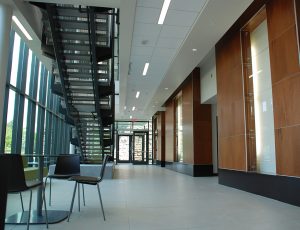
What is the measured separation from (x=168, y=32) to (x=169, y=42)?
60cm

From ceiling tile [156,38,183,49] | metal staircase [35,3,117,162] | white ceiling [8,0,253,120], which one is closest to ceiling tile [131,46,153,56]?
white ceiling [8,0,253,120]

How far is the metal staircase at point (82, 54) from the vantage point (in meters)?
6.01

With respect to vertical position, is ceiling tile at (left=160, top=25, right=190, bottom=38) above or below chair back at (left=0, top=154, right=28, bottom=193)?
above

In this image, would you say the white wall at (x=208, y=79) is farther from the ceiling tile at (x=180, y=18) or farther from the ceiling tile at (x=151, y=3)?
the ceiling tile at (x=151, y=3)

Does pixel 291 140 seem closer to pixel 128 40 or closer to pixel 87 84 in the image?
pixel 128 40

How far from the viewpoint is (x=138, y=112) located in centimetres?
2038

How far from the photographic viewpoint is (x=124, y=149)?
24.0 meters

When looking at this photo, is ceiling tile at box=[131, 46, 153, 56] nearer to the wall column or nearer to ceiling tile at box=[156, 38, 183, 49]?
ceiling tile at box=[156, 38, 183, 49]

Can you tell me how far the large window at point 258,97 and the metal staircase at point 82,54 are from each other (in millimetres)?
3442

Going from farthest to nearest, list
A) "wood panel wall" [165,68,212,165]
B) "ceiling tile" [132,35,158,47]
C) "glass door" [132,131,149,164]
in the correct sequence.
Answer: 1. "glass door" [132,131,149,164]
2. "wood panel wall" [165,68,212,165]
3. "ceiling tile" [132,35,158,47]

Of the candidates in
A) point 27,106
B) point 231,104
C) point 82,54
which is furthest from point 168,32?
point 27,106

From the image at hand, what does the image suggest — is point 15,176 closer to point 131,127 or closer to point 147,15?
point 147,15

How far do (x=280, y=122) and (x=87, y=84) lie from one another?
5230mm

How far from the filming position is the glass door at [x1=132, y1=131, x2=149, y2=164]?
23172 mm
